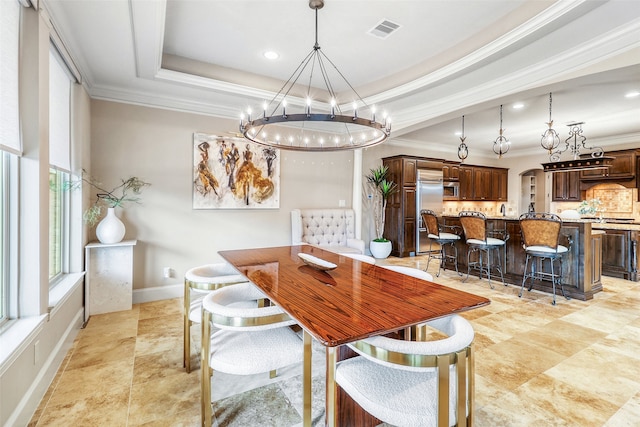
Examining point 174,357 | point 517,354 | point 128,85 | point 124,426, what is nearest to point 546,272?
point 517,354

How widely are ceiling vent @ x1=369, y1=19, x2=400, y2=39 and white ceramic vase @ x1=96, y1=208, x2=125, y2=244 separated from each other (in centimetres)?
332

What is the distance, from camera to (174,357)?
2.45 metres

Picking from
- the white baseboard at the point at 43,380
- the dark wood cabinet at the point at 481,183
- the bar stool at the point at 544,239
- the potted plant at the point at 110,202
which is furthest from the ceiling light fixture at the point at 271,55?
the dark wood cabinet at the point at 481,183

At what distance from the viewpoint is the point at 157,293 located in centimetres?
389

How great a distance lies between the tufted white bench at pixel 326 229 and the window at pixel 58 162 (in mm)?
2739

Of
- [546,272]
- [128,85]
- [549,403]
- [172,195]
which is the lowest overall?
[549,403]

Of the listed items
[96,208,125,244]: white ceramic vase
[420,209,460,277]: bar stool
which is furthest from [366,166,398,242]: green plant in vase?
[96,208,125,244]: white ceramic vase

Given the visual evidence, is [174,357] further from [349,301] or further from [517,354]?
[517,354]

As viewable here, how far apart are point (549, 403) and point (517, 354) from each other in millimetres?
650

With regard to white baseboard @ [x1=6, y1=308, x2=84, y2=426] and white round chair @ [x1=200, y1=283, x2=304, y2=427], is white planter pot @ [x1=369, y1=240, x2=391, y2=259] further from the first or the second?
white baseboard @ [x1=6, y1=308, x2=84, y2=426]

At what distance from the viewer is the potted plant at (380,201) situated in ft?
20.6

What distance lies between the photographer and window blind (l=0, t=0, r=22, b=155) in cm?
165

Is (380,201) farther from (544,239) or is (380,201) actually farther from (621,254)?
(621,254)

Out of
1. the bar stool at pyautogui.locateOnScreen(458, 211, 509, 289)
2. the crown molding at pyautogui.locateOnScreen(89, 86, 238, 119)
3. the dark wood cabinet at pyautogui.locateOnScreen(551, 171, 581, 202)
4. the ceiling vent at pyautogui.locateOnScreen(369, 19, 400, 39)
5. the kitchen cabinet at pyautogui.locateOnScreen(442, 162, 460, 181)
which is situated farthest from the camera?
the kitchen cabinet at pyautogui.locateOnScreen(442, 162, 460, 181)
